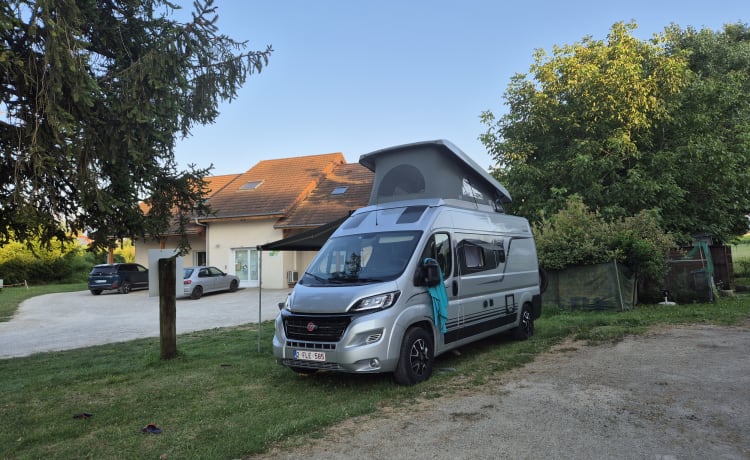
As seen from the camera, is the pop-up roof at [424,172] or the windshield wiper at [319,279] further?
the pop-up roof at [424,172]

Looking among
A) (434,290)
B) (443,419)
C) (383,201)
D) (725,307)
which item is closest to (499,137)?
(725,307)

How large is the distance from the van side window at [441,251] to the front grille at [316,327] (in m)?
1.52

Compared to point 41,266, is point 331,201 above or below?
above

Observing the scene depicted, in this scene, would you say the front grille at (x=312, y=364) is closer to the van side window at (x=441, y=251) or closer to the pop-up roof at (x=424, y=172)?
the van side window at (x=441, y=251)

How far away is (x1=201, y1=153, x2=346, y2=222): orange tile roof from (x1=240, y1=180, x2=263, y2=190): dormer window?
5.2 inches

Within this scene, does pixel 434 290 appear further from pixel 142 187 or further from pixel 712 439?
pixel 142 187

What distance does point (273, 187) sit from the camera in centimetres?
2770

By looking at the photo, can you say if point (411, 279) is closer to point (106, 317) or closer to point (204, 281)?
point (106, 317)

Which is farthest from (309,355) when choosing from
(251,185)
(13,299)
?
(13,299)

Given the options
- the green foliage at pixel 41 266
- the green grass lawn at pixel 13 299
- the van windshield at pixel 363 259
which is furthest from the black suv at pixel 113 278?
the van windshield at pixel 363 259

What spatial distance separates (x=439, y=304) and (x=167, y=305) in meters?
4.82

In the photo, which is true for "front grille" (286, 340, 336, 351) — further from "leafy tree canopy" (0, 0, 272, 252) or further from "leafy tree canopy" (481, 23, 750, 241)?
"leafy tree canopy" (481, 23, 750, 241)

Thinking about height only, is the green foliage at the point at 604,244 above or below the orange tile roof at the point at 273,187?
below

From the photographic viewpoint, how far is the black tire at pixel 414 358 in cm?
609
